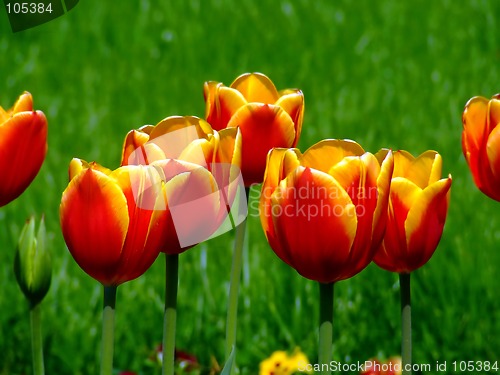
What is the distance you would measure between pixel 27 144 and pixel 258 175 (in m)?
0.29

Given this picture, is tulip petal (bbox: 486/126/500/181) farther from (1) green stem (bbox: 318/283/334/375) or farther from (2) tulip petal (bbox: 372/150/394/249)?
(1) green stem (bbox: 318/283/334/375)

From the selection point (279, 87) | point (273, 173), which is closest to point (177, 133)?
point (273, 173)

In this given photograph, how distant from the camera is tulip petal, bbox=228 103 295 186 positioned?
118cm

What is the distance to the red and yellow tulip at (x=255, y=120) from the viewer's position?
3.87 feet

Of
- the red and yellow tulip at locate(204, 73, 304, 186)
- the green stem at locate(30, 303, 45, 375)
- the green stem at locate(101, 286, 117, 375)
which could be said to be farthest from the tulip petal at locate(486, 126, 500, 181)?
the green stem at locate(30, 303, 45, 375)

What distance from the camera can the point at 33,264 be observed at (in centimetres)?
120

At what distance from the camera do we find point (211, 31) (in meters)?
4.05

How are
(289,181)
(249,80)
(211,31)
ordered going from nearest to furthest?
(289,181) < (249,80) < (211,31)

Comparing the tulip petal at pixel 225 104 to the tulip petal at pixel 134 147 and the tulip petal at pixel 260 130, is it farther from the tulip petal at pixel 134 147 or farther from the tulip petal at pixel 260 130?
the tulip petal at pixel 134 147

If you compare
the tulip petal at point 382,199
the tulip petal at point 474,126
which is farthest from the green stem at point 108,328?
the tulip petal at point 474,126

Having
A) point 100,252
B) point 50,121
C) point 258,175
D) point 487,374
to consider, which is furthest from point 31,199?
point 100,252

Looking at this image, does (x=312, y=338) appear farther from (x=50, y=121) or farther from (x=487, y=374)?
(x=50, y=121)

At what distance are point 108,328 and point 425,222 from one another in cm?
36

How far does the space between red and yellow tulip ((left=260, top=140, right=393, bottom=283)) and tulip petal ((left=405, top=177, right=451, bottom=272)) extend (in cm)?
8
